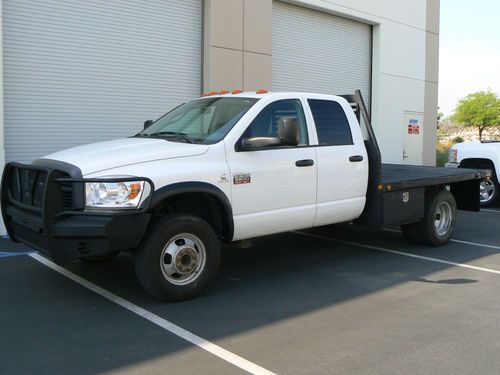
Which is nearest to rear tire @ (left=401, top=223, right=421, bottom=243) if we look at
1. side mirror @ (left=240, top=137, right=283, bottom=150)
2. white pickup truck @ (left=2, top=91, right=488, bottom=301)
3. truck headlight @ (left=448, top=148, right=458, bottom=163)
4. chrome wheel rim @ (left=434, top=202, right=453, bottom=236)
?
chrome wheel rim @ (left=434, top=202, right=453, bottom=236)

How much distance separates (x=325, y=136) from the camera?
657 cm

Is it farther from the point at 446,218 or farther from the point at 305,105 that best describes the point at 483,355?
the point at 446,218

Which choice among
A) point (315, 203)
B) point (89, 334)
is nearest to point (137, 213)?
point (89, 334)

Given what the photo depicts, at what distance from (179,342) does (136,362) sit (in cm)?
46

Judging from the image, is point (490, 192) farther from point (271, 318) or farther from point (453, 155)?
point (271, 318)

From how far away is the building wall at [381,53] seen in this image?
11.8 meters

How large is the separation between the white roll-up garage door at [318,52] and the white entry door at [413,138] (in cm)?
196

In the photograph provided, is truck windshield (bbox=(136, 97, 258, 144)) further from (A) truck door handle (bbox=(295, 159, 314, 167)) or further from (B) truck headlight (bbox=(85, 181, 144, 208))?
(B) truck headlight (bbox=(85, 181, 144, 208))

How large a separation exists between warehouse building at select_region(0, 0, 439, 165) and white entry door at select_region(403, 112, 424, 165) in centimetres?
13

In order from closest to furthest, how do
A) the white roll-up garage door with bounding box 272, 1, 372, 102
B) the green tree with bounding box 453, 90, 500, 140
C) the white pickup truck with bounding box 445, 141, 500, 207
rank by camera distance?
1. the white pickup truck with bounding box 445, 141, 500, 207
2. the white roll-up garage door with bounding box 272, 1, 372, 102
3. the green tree with bounding box 453, 90, 500, 140

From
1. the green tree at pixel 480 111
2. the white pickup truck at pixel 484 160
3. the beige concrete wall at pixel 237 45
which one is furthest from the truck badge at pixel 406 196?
the green tree at pixel 480 111

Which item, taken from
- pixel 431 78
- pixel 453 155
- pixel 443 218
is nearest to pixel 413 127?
pixel 431 78

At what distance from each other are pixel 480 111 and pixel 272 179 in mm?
56185

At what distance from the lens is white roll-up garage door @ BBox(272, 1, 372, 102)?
13612mm
